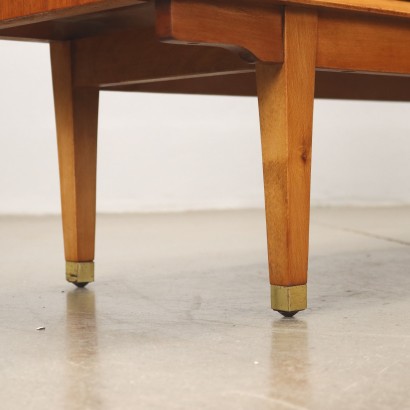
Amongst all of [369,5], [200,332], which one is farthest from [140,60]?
[200,332]

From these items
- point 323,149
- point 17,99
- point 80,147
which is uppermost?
point 80,147

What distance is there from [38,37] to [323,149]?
7.24 ft

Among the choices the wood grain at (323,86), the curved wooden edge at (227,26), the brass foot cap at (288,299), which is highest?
the curved wooden edge at (227,26)

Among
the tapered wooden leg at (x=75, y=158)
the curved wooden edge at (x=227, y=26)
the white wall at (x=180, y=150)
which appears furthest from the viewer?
the white wall at (x=180, y=150)

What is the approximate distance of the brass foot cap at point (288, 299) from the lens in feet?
4.31

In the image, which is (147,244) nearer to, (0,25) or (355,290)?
(355,290)

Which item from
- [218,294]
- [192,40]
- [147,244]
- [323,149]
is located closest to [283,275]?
[218,294]

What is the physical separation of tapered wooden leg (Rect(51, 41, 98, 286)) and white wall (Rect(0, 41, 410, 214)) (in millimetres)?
1613

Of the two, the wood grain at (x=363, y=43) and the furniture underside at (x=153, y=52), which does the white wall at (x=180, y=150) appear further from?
the wood grain at (x=363, y=43)

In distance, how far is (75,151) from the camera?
1642 millimetres

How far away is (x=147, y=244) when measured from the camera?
2354 mm

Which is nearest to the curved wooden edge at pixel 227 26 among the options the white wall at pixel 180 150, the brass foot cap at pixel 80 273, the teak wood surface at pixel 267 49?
the teak wood surface at pixel 267 49

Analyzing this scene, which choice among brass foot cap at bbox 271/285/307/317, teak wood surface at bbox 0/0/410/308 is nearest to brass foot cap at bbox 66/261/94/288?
teak wood surface at bbox 0/0/410/308

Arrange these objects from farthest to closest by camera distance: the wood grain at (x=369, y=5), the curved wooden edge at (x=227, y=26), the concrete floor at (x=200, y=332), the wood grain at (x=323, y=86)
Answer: the wood grain at (x=323, y=86) < the wood grain at (x=369, y=5) < the curved wooden edge at (x=227, y=26) < the concrete floor at (x=200, y=332)
